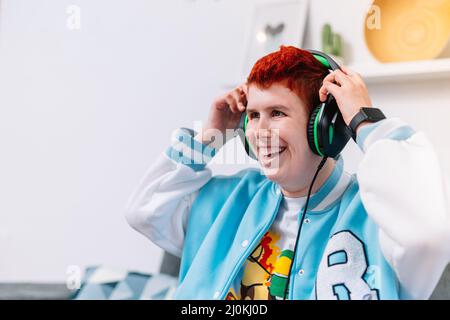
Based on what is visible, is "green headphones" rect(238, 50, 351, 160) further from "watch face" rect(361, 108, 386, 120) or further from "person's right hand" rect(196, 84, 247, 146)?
"person's right hand" rect(196, 84, 247, 146)

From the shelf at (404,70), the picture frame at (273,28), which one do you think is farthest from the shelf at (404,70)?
the picture frame at (273,28)

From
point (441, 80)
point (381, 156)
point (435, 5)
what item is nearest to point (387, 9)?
point (435, 5)

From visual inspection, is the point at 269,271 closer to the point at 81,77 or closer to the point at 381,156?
the point at 381,156

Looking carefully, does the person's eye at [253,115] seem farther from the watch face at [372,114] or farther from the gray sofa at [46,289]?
the gray sofa at [46,289]

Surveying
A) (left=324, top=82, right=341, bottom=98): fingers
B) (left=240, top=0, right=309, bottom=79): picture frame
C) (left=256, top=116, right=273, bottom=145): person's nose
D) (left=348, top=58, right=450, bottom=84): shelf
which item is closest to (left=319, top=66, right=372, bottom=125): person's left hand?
(left=324, top=82, right=341, bottom=98): fingers

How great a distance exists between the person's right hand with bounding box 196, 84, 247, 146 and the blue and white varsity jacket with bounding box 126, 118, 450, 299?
50mm

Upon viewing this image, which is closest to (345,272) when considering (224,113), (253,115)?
(253,115)

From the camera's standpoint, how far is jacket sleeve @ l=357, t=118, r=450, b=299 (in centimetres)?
67

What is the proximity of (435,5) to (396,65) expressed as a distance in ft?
0.61

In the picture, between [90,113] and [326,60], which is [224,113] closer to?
[326,60]

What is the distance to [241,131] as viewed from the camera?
106cm

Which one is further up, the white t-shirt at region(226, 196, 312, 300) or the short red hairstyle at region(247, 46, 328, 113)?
the short red hairstyle at region(247, 46, 328, 113)

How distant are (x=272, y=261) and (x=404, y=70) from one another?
0.69 metres

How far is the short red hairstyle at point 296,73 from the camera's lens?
0.88 m
